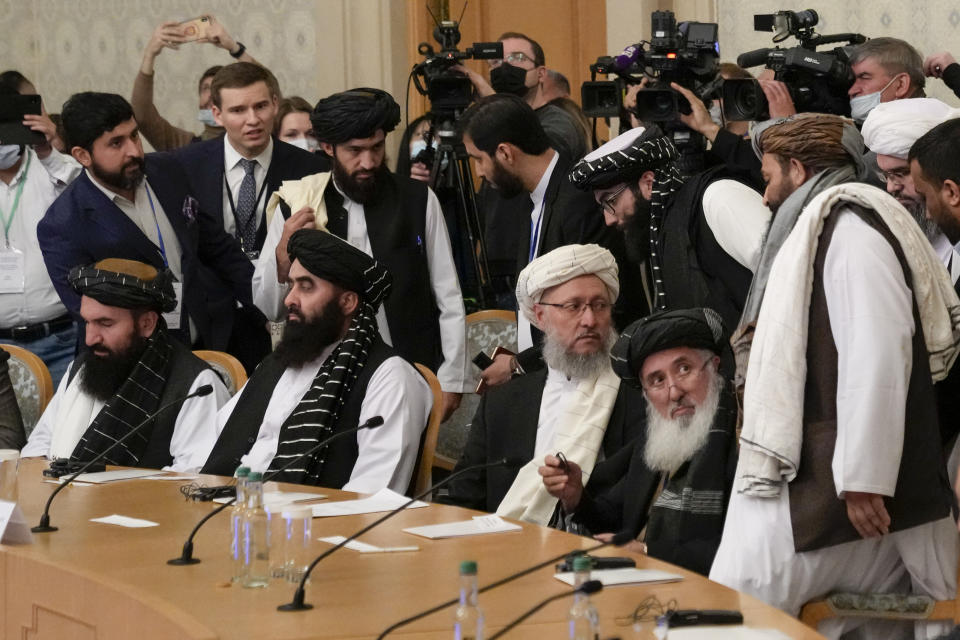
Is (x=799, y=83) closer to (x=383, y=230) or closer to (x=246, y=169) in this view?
(x=383, y=230)

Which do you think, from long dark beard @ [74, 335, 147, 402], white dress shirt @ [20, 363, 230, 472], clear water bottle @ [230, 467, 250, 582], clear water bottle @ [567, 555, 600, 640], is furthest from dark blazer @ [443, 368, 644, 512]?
clear water bottle @ [567, 555, 600, 640]

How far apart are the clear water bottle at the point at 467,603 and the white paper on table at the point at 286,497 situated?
1.38 meters

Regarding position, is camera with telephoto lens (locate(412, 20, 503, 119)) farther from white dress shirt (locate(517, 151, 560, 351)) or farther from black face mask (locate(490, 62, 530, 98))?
white dress shirt (locate(517, 151, 560, 351))

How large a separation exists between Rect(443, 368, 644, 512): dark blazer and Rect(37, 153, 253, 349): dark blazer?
1372 mm

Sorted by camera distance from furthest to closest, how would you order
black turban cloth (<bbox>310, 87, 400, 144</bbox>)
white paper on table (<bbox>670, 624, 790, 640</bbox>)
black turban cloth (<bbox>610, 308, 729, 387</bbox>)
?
black turban cloth (<bbox>310, 87, 400, 144</bbox>) → black turban cloth (<bbox>610, 308, 729, 387</bbox>) → white paper on table (<bbox>670, 624, 790, 640</bbox>)

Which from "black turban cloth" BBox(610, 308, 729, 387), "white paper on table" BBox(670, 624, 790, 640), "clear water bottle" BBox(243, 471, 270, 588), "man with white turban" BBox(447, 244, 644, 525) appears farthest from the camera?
"man with white turban" BBox(447, 244, 644, 525)

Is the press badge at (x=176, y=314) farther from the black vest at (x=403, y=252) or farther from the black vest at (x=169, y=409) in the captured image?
the black vest at (x=403, y=252)

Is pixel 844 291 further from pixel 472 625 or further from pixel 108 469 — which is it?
pixel 108 469

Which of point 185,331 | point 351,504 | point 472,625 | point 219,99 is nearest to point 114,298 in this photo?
point 185,331

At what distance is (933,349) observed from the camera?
3.21 metres

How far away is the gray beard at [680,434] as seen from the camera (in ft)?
11.9

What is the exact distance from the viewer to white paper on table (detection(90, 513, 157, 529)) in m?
3.52

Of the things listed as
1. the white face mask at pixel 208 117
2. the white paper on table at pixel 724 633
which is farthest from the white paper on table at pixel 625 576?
the white face mask at pixel 208 117

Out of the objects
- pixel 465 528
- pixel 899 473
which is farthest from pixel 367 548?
pixel 899 473
